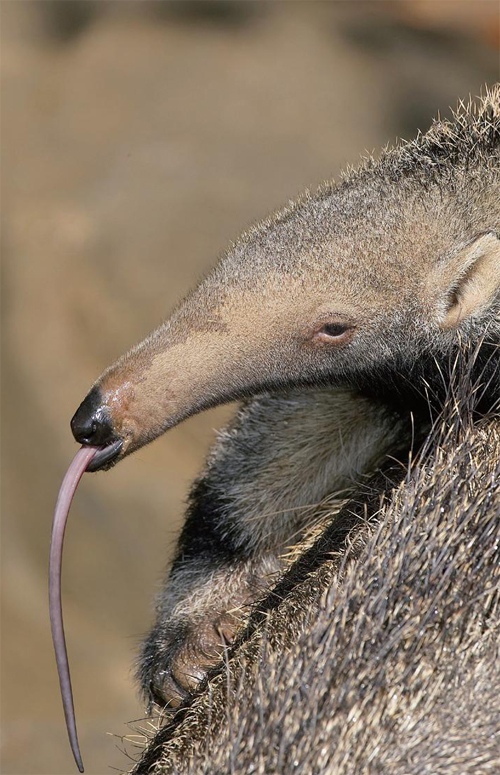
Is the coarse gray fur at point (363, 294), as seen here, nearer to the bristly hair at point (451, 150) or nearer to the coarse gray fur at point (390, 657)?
the bristly hair at point (451, 150)

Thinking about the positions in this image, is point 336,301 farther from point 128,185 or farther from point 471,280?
point 128,185

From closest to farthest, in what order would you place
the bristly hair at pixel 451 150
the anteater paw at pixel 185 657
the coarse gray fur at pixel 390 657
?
the coarse gray fur at pixel 390 657 < the bristly hair at pixel 451 150 < the anteater paw at pixel 185 657

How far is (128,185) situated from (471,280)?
4.42m

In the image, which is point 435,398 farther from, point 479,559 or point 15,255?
point 15,255

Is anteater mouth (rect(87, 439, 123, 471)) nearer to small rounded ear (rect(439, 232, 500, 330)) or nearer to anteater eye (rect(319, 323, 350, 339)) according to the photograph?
anteater eye (rect(319, 323, 350, 339))

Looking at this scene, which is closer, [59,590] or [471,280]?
[59,590]

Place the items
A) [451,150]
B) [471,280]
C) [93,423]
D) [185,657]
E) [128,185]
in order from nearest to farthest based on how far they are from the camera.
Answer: [93,423] < [471,280] < [451,150] < [185,657] < [128,185]

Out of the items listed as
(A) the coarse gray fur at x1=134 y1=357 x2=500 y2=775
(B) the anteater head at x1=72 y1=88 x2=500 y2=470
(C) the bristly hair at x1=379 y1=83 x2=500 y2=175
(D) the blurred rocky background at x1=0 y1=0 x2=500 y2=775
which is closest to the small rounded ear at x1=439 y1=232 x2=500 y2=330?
(B) the anteater head at x1=72 y1=88 x2=500 y2=470

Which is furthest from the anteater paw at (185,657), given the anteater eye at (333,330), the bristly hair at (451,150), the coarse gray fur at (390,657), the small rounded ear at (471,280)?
the bristly hair at (451,150)

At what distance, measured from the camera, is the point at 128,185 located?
633cm

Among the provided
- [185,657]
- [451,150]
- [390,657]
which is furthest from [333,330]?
[185,657]

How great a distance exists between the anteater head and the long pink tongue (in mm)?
48

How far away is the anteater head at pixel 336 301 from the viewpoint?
221cm

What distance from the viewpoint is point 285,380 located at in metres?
2.35
